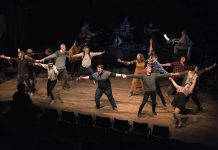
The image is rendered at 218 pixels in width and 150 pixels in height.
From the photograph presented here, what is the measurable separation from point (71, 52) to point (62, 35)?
9146 millimetres

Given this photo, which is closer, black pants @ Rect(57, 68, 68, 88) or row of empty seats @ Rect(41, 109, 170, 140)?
row of empty seats @ Rect(41, 109, 170, 140)

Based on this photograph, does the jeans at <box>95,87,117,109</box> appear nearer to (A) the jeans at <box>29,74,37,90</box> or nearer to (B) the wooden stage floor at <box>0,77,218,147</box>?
(B) the wooden stage floor at <box>0,77,218,147</box>

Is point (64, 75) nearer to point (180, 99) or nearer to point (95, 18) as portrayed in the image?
point (180, 99)

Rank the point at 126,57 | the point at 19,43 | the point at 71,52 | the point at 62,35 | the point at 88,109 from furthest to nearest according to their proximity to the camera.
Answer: the point at 62,35 < the point at 19,43 < the point at 126,57 < the point at 71,52 < the point at 88,109

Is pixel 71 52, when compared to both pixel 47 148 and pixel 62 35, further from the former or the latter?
pixel 62 35

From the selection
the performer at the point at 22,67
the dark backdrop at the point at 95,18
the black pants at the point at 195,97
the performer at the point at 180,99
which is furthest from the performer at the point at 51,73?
the dark backdrop at the point at 95,18

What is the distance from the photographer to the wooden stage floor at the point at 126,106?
12.9 meters

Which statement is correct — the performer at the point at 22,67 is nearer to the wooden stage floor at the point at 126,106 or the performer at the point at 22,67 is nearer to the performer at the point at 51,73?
the performer at the point at 51,73

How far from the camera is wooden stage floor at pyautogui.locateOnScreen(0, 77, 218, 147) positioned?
12875mm

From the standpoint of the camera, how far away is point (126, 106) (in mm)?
15094

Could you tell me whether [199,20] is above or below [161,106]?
above

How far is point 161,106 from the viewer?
1518 centimetres

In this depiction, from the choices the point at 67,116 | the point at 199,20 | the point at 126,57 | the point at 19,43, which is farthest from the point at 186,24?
the point at 67,116

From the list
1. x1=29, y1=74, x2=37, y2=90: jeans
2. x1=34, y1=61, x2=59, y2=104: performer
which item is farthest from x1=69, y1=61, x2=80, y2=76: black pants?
x1=34, y1=61, x2=59, y2=104: performer
